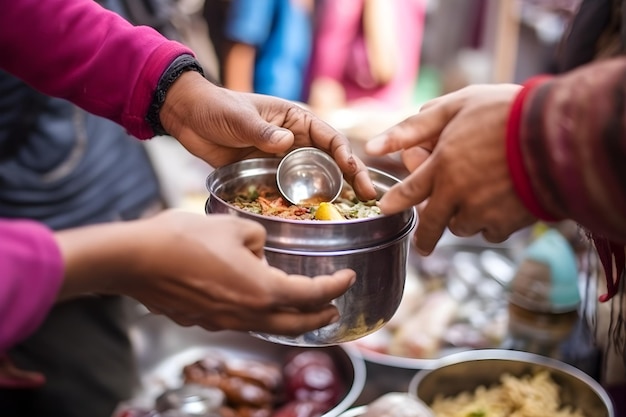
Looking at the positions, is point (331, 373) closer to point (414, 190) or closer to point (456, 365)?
point (456, 365)

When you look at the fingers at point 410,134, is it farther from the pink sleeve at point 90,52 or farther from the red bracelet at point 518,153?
the pink sleeve at point 90,52

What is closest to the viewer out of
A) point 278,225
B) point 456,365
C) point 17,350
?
point 278,225

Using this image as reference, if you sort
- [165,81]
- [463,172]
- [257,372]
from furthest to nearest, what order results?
[257,372], [165,81], [463,172]

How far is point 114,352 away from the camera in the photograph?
242 cm

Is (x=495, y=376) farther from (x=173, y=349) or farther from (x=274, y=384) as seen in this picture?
(x=173, y=349)

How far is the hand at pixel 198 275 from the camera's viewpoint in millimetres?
1007

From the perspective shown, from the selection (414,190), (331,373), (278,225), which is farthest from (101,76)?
(331,373)

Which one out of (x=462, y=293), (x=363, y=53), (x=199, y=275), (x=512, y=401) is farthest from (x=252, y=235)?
(x=363, y=53)

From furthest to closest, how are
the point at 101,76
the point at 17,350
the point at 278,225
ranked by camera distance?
the point at 17,350
the point at 101,76
the point at 278,225

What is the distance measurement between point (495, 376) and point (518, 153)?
116 cm

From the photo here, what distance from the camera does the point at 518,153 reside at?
1.10m

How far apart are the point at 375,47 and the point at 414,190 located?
3199 millimetres

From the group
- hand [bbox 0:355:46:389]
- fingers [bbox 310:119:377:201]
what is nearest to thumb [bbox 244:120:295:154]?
fingers [bbox 310:119:377:201]

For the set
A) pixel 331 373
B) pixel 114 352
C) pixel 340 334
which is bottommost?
pixel 114 352
